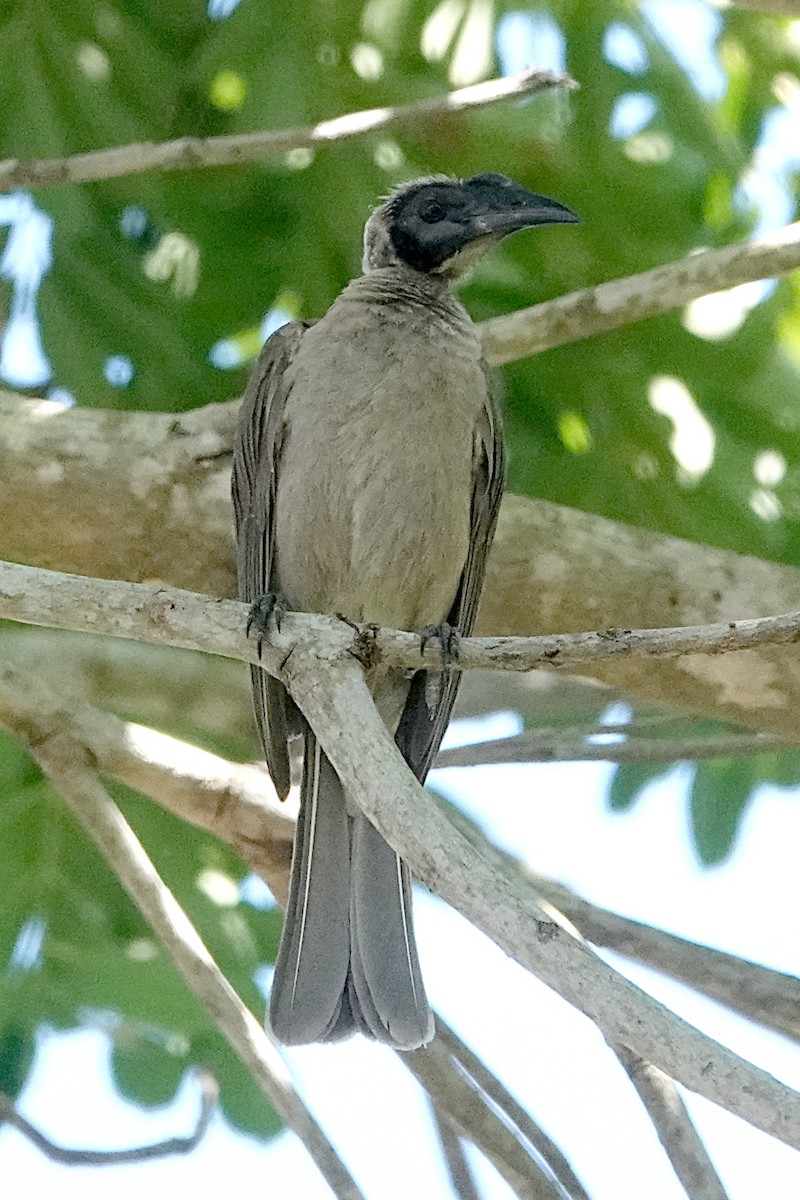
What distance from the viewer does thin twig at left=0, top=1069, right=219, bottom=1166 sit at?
135 inches

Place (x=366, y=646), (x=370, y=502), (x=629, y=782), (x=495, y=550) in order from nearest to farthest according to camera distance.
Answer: (x=366, y=646) → (x=370, y=502) → (x=495, y=550) → (x=629, y=782)

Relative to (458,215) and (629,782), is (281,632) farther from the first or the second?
(629,782)

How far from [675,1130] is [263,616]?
126 cm

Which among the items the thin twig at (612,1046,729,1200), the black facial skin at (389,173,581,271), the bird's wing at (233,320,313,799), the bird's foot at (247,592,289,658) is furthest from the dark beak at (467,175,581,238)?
the thin twig at (612,1046,729,1200)

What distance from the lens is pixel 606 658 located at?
8.42 feet

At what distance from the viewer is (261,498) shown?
12.5ft

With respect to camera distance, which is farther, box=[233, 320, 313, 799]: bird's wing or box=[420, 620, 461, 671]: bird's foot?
box=[233, 320, 313, 799]: bird's wing

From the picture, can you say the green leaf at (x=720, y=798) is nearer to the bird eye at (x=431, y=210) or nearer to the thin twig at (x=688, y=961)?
the thin twig at (x=688, y=961)

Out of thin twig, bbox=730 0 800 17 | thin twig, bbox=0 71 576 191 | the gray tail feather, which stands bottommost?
the gray tail feather

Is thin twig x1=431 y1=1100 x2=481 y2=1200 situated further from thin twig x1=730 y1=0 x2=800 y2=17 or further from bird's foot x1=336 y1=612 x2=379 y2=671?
thin twig x1=730 y1=0 x2=800 y2=17

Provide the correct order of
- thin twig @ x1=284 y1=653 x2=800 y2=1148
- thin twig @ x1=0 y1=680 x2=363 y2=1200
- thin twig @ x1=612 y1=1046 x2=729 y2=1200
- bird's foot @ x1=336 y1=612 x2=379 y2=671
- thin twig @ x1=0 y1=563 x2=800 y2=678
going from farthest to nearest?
thin twig @ x1=0 y1=680 x2=363 y2=1200 → thin twig @ x1=612 y1=1046 x2=729 y2=1200 → bird's foot @ x1=336 y1=612 x2=379 y2=671 → thin twig @ x1=0 y1=563 x2=800 y2=678 → thin twig @ x1=284 y1=653 x2=800 y2=1148

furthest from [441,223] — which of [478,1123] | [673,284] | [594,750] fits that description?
[478,1123]

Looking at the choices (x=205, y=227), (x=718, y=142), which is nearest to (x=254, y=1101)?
(x=205, y=227)

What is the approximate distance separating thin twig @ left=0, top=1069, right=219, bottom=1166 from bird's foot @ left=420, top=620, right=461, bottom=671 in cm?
121
